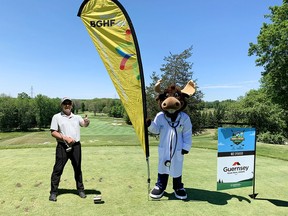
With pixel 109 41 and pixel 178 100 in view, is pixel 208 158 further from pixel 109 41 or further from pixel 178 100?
pixel 109 41

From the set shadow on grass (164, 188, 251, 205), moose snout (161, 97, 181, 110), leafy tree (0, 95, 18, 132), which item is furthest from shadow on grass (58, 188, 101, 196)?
leafy tree (0, 95, 18, 132)

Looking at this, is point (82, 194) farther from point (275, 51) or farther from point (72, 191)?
point (275, 51)

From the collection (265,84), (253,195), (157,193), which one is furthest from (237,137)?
(265,84)

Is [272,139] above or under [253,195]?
under

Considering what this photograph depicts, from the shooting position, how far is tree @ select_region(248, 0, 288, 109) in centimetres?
1906

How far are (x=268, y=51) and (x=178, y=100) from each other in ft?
63.6

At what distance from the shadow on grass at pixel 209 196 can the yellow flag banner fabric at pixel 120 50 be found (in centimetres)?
92

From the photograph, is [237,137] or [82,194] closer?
[82,194]

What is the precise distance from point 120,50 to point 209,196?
265 cm

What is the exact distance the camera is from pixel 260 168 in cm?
572

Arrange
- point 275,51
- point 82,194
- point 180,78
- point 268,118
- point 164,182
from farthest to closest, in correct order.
Answer: point 268,118 → point 275,51 → point 180,78 → point 164,182 → point 82,194

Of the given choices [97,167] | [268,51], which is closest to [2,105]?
[268,51]

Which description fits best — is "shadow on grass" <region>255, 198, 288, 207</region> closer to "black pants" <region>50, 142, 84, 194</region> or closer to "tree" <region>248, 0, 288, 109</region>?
"black pants" <region>50, 142, 84, 194</region>

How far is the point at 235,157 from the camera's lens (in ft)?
13.3
